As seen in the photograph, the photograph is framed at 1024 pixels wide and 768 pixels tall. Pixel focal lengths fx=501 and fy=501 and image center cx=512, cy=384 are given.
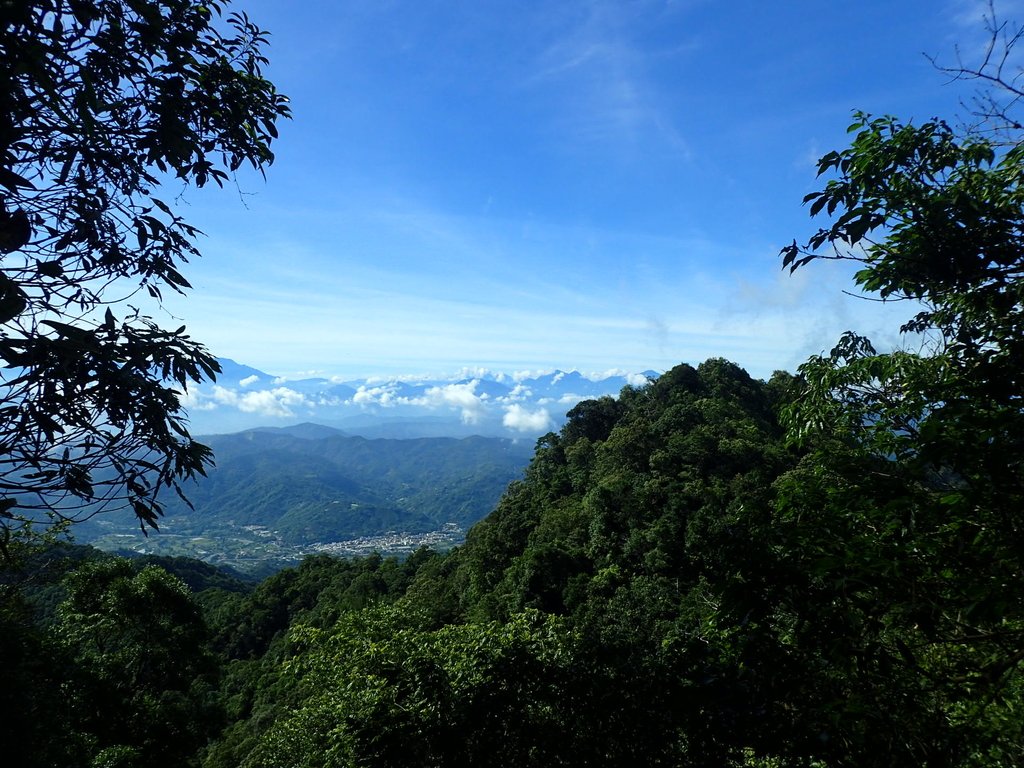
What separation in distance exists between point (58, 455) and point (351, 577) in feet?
145

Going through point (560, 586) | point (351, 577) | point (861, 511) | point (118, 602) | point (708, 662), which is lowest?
point (351, 577)

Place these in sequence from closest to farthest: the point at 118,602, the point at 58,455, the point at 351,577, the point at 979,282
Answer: the point at 979,282, the point at 58,455, the point at 118,602, the point at 351,577

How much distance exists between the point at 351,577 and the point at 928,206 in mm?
46800

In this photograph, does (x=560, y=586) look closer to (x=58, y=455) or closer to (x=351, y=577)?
(x=58, y=455)

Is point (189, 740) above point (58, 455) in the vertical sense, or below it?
below

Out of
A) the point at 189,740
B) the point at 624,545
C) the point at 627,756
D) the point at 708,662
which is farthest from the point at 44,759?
the point at 624,545

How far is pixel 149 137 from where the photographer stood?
3455 mm

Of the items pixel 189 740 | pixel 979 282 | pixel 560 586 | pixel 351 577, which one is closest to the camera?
pixel 979 282

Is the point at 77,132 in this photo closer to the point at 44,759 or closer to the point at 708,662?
the point at 708,662

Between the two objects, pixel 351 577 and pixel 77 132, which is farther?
pixel 351 577

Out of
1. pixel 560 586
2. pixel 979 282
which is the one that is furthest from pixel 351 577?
pixel 979 282

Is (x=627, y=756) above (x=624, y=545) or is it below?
above

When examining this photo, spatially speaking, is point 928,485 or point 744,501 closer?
point 928,485

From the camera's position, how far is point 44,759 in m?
5.82
